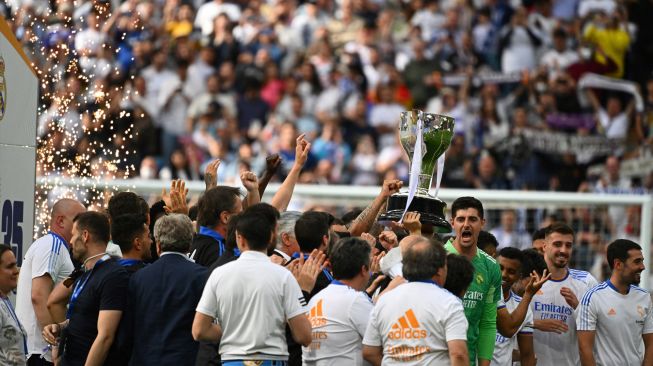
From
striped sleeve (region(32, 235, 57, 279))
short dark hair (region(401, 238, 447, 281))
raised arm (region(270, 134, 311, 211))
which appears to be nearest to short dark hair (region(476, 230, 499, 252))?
raised arm (region(270, 134, 311, 211))

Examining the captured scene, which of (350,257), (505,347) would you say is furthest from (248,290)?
(505,347)

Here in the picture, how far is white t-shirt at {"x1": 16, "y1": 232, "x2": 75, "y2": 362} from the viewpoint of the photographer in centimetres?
897

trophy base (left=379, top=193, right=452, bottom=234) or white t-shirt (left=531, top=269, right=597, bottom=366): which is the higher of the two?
trophy base (left=379, top=193, right=452, bottom=234)

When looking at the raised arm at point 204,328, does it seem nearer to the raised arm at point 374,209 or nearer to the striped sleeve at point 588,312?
the raised arm at point 374,209

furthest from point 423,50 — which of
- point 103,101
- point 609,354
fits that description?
point 609,354

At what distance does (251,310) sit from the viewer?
7344 millimetres

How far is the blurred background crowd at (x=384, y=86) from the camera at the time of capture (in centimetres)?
1972

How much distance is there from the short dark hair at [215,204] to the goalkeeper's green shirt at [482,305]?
5.43 ft

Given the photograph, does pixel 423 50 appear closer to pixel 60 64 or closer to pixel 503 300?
pixel 60 64

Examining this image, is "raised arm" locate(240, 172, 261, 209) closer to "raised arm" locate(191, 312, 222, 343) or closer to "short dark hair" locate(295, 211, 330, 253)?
"short dark hair" locate(295, 211, 330, 253)

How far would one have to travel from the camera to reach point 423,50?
2175 cm

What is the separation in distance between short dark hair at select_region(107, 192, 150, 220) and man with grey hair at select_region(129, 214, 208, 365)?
0.81 m

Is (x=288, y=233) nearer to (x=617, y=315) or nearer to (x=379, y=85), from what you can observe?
(x=617, y=315)

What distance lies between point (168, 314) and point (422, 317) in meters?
1.57
